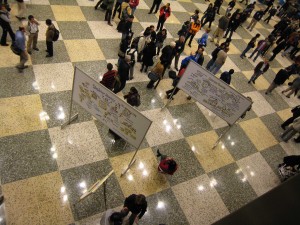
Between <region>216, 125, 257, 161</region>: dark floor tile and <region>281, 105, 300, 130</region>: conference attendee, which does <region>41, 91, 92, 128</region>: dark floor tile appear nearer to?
<region>216, 125, 257, 161</region>: dark floor tile

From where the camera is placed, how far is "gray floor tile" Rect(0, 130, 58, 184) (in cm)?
525

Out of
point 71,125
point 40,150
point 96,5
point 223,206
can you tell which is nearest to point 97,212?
point 40,150

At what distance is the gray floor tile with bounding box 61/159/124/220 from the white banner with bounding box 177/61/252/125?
282 centimetres

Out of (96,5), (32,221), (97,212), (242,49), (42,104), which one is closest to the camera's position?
(32,221)

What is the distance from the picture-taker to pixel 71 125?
252 inches

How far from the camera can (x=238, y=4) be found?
1680cm

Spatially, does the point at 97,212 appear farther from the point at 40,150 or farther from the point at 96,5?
→ the point at 96,5

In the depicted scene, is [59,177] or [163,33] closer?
[59,177]

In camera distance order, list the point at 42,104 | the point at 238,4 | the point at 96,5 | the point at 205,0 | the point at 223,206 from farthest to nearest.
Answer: the point at 238,4
the point at 205,0
the point at 96,5
the point at 42,104
the point at 223,206

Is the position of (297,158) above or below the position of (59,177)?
above

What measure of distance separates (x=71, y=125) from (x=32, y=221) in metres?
2.38

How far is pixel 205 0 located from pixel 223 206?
12379 mm

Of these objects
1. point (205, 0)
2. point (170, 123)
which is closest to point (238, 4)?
point (205, 0)

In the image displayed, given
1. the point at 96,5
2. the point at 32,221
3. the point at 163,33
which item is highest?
the point at 163,33
